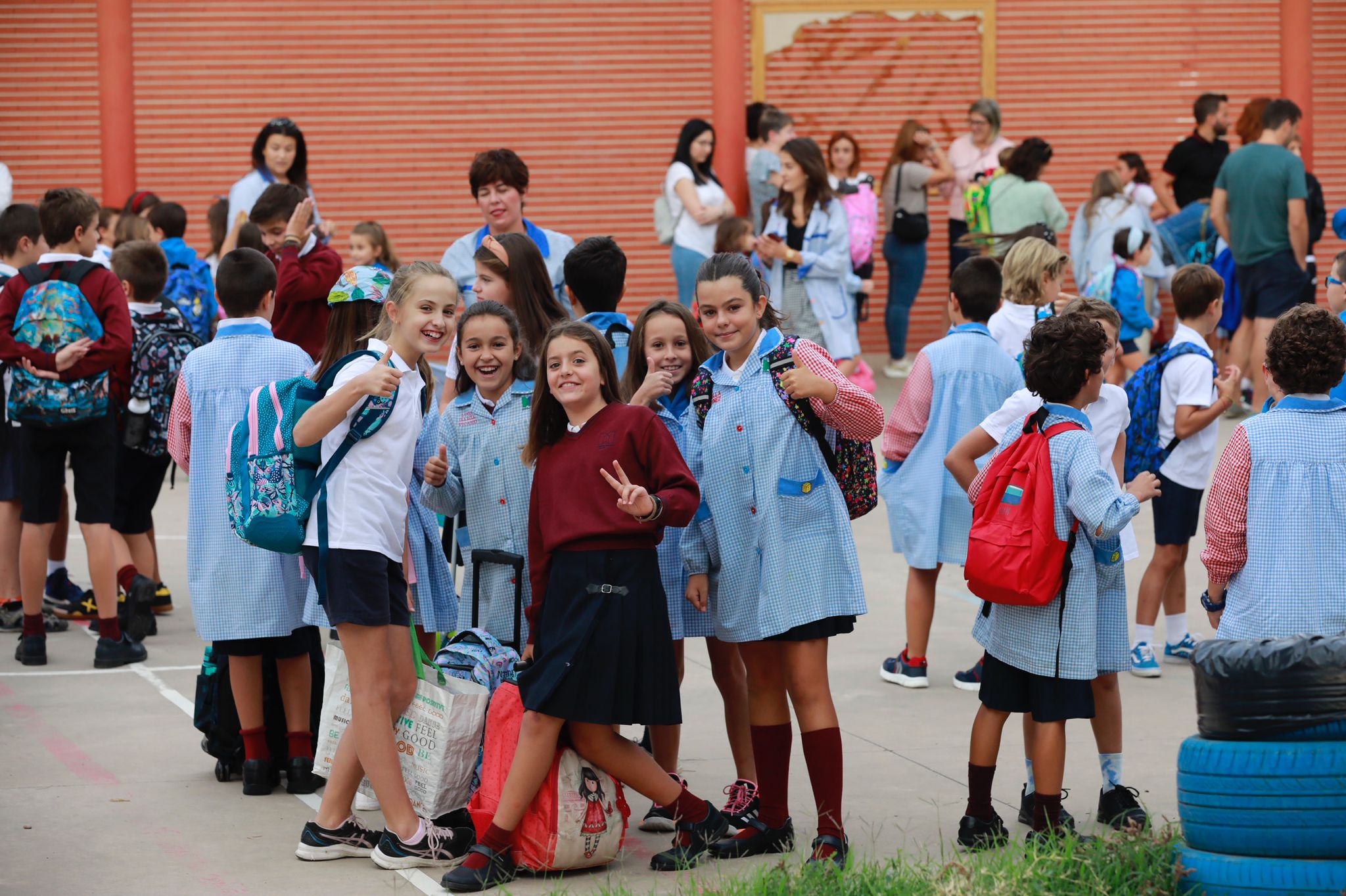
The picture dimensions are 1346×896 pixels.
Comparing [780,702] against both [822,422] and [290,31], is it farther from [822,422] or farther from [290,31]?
[290,31]

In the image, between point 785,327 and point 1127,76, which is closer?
point 785,327

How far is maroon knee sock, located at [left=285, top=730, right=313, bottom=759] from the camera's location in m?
5.47

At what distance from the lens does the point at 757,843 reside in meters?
4.79

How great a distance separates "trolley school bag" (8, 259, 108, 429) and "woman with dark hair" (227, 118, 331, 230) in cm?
196

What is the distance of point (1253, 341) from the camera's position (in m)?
12.5

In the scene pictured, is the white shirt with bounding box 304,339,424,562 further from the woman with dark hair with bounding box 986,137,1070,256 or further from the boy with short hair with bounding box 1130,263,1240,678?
the woman with dark hair with bounding box 986,137,1070,256

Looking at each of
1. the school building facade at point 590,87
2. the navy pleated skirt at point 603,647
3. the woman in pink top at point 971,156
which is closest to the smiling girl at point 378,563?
the navy pleated skirt at point 603,647

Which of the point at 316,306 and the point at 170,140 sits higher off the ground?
the point at 170,140

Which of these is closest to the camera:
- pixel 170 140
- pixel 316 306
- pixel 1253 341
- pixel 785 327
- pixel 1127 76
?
pixel 316 306

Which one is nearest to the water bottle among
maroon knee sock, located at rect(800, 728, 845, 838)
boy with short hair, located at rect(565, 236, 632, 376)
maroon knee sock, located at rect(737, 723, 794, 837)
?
boy with short hair, located at rect(565, 236, 632, 376)

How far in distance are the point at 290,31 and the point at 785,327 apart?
6.49 m

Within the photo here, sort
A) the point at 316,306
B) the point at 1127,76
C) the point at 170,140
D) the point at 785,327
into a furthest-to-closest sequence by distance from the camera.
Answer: the point at 1127,76 → the point at 170,140 → the point at 785,327 → the point at 316,306

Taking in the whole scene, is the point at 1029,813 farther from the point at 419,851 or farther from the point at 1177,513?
the point at 1177,513

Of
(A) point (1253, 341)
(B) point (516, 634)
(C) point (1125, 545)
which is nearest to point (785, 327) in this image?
(A) point (1253, 341)
